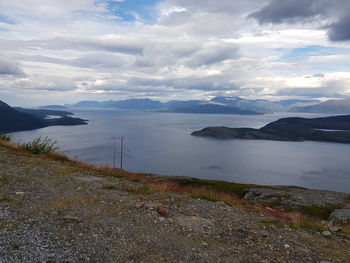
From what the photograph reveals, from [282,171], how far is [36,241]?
375 ft

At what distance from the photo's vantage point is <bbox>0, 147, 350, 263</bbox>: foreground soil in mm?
7945

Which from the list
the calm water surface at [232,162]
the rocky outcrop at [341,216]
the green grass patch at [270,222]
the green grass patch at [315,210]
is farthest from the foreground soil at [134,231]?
the calm water surface at [232,162]

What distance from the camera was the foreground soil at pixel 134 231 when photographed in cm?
795

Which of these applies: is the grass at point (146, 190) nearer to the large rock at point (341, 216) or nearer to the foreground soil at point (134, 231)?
the foreground soil at point (134, 231)

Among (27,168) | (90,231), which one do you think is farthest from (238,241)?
(27,168)

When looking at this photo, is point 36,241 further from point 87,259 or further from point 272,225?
point 272,225

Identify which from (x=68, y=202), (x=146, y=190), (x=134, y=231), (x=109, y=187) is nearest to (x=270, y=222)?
(x=134, y=231)

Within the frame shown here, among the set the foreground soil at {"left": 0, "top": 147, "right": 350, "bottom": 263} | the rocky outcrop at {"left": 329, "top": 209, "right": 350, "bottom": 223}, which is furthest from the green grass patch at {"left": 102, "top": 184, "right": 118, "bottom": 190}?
the rocky outcrop at {"left": 329, "top": 209, "right": 350, "bottom": 223}

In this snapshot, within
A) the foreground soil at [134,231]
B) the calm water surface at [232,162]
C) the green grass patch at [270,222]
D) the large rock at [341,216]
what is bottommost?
the calm water surface at [232,162]

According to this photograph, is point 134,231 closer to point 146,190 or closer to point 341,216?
point 146,190

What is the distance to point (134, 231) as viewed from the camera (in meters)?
9.48

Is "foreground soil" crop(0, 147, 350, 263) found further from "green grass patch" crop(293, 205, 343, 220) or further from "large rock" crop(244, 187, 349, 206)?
"large rock" crop(244, 187, 349, 206)

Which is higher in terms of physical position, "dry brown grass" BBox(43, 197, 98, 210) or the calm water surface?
A: "dry brown grass" BBox(43, 197, 98, 210)

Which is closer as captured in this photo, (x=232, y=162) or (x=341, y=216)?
(x=341, y=216)
